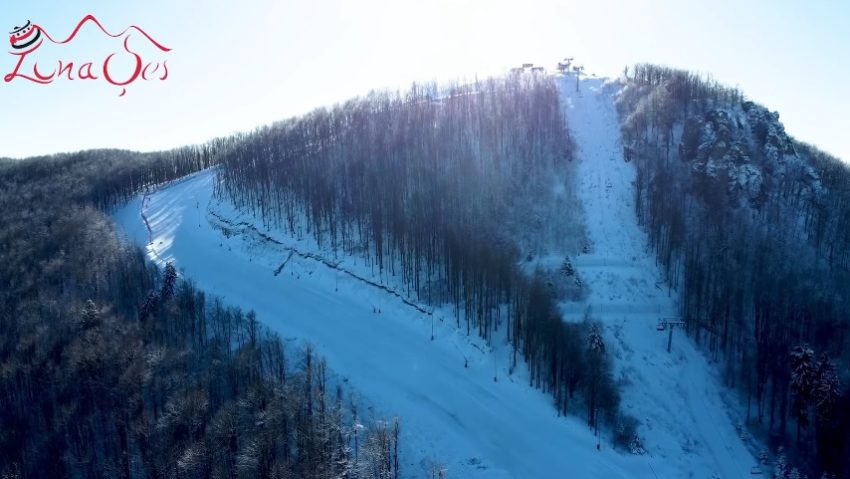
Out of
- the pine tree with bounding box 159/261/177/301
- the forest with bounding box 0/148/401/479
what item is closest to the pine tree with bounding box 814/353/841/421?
the forest with bounding box 0/148/401/479

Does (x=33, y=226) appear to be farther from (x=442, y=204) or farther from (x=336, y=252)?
(x=442, y=204)

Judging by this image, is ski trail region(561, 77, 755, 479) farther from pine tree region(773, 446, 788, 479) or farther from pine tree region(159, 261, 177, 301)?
pine tree region(159, 261, 177, 301)

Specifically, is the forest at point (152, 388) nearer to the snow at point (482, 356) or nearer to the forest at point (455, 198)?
the snow at point (482, 356)

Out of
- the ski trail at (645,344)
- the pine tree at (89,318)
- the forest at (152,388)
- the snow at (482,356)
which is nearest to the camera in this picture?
the forest at (152,388)

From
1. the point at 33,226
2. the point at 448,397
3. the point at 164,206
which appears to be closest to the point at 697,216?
the point at 448,397

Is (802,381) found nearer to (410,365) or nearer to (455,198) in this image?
(410,365)

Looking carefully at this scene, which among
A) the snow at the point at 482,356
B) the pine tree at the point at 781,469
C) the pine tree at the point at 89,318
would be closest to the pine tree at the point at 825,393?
the pine tree at the point at 781,469
